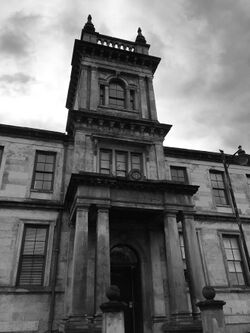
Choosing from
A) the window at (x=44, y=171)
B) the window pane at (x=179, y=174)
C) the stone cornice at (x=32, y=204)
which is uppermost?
the window pane at (x=179, y=174)

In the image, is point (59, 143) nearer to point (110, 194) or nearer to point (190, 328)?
point (110, 194)

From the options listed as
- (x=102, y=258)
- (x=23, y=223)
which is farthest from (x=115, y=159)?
(x=102, y=258)

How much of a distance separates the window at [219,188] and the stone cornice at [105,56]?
8.24 metres

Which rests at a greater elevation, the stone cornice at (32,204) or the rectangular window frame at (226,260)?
the stone cornice at (32,204)

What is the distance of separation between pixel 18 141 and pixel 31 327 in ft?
30.2

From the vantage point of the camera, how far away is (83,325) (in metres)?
10.4

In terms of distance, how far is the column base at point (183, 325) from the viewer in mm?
11094

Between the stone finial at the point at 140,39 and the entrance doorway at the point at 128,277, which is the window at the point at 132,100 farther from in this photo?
the entrance doorway at the point at 128,277

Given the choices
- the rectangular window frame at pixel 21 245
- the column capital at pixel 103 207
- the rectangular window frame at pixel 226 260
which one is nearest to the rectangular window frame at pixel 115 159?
the column capital at pixel 103 207

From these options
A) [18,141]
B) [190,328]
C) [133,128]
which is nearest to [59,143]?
[18,141]

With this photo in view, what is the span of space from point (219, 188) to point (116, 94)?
8763mm

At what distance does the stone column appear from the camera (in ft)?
35.6

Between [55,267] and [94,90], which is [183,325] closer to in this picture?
[55,267]

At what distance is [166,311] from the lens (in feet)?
44.8
